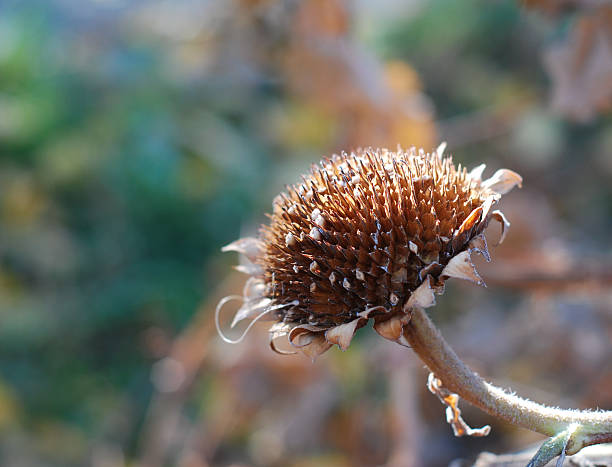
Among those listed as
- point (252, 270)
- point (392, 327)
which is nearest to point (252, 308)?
point (252, 270)

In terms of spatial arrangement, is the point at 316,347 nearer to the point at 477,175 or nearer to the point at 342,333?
the point at 342,333

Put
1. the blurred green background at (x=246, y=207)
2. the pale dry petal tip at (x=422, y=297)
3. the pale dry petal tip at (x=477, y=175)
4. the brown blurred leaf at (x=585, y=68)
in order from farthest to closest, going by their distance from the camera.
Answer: the blurred green background at (x=246, y=207)
the brown blurred leaf at (x=585, y=68)
the pale dry petal tip at (x=477, y=175)
the pale dry petal tip at (x=422, y=297)

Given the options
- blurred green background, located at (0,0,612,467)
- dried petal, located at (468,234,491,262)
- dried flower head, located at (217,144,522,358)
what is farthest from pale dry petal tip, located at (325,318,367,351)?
blurred green background, located at (0,0,612,467)

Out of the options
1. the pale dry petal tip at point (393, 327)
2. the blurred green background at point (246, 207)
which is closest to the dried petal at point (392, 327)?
the pale dry petal tip at point (393, 327)

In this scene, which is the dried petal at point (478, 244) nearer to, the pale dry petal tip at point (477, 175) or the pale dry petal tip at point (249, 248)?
the pale dry petal tip at point (477, 175)

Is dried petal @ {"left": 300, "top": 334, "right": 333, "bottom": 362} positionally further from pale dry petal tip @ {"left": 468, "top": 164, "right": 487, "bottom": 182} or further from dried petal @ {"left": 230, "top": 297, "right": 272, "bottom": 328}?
pale dry petal tip @ {"left": 468, "top": 164, "right": 487, "bottom": 182}
